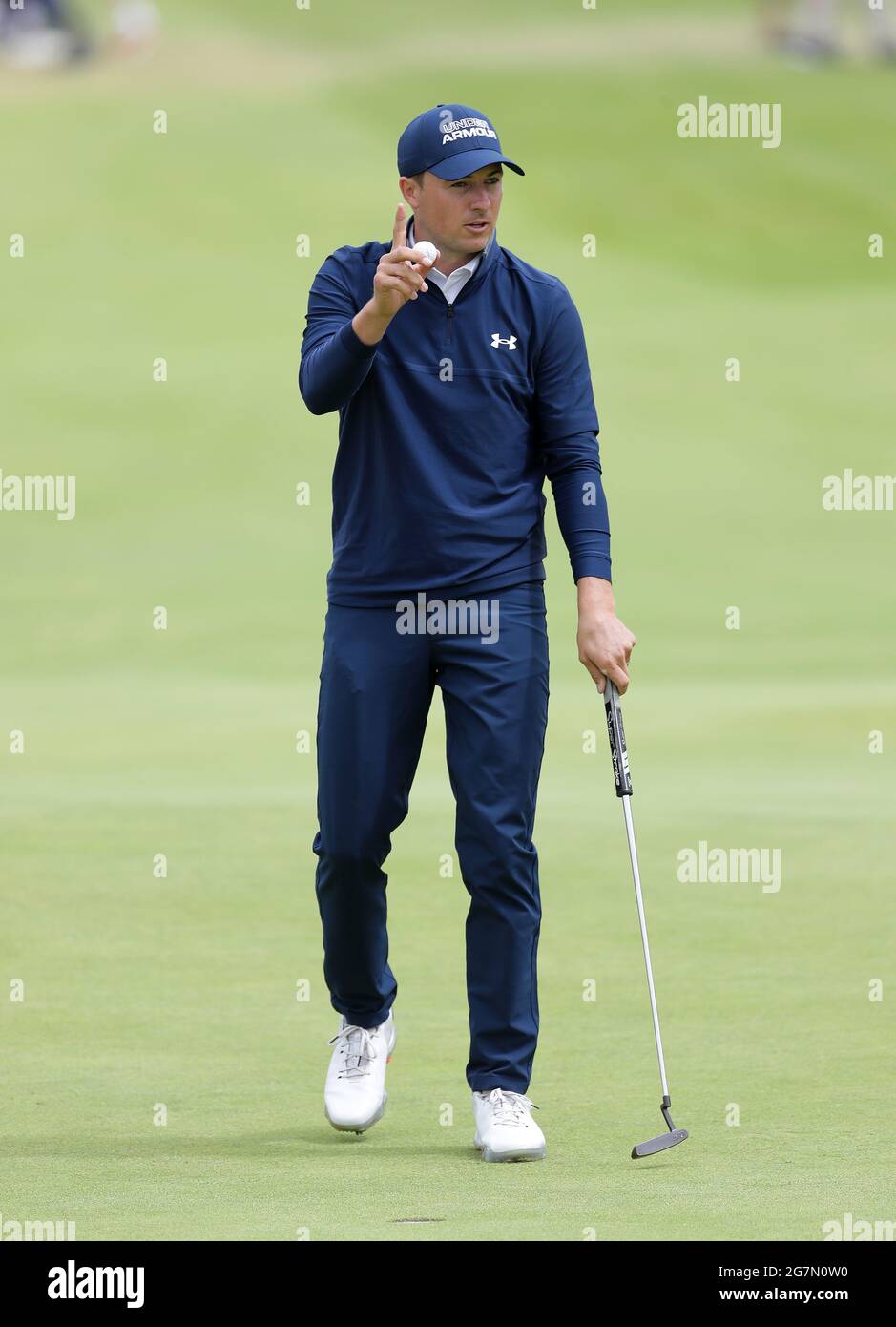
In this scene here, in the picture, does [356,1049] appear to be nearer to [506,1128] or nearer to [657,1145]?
[506,1128]

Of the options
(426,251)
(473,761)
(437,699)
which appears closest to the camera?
(426,251)

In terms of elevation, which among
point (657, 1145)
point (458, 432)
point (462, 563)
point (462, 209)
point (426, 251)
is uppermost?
point (462, 209)

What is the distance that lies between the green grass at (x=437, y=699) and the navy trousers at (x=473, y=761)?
35cm

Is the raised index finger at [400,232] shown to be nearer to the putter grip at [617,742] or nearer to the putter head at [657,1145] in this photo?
the putter grip at [617,742]

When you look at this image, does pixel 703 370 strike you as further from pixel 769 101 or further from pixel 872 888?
pixel 872 888

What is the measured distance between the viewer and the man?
210 inches

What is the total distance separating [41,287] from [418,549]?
76.7 feet

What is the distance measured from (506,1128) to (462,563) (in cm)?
124

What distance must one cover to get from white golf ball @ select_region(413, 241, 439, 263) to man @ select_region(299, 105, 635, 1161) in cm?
18

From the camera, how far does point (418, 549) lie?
5379mm

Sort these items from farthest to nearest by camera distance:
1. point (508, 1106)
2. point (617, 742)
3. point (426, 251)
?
point (617, 742) → point (508, 1106) → point (426, 251)

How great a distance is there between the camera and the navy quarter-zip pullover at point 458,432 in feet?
17.6

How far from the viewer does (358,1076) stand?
217 inches

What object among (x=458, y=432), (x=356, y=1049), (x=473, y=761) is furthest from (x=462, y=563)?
(x=356, y=1049)
